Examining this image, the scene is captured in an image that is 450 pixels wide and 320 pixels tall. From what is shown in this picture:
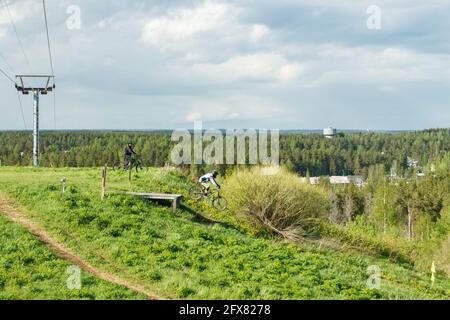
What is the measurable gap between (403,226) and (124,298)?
83.0 m

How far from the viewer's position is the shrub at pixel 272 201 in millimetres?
26906

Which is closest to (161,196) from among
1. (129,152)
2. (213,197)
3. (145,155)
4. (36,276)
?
(213,197)

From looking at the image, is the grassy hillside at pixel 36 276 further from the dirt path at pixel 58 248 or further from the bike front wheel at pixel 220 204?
the bike front wheel at pixel 220 204

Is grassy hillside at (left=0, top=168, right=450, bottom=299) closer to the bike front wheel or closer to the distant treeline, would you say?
the bike front wheel

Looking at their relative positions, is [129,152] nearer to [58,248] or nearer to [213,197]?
[213,197]

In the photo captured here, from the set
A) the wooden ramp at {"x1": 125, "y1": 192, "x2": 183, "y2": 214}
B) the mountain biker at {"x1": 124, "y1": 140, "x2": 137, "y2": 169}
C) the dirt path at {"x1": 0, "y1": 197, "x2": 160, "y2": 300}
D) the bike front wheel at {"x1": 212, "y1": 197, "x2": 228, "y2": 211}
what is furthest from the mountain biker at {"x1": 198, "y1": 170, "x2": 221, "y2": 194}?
the dirt path at {"x1": 0, "y1": 197, "x2": 160, "y2": 300}

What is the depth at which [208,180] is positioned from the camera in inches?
977

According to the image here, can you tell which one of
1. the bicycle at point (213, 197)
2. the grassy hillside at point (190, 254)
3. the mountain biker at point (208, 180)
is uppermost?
the mountain biker at point (208, 180)

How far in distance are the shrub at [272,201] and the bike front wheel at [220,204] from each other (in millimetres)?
1214

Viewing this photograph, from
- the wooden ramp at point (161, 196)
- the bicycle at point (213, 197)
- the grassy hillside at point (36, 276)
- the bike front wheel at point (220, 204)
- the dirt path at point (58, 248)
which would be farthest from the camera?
the bike front wheel at point (220, 204)

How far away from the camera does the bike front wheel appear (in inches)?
1013

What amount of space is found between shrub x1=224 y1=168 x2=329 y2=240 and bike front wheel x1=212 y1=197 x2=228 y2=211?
3.98 ft

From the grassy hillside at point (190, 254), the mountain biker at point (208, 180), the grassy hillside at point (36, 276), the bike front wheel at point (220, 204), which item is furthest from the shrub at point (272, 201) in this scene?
the grassy hillside at point (36, 276)
